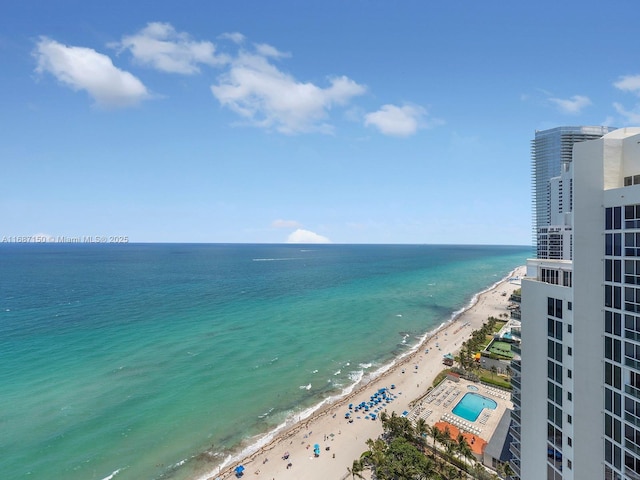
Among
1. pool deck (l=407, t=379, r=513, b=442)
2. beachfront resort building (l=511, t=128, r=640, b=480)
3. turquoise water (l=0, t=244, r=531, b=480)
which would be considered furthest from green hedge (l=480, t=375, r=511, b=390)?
beachfront resort building (l=511, t=128, r=640, b=480)

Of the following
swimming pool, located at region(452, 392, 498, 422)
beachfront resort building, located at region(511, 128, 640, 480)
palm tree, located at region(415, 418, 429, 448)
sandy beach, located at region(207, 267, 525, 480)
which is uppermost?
beachfront resort building, located at region(511, 128, 640, 480)

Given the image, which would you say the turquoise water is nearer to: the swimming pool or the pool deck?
the pool deck

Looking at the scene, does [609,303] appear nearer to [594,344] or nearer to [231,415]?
[594,344]

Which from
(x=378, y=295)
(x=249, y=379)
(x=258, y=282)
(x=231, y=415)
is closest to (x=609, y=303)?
(x=231, y=415)

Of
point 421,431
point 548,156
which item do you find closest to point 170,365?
point 421,431

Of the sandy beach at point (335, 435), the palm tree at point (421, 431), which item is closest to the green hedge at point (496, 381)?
the sandy beach at point (335, 435)

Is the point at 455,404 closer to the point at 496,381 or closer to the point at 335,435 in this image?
the point at 496,381
